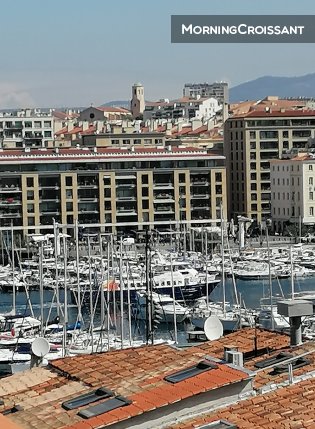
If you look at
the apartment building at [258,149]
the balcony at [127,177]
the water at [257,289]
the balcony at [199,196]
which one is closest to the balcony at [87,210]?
the balcony at [127,177]

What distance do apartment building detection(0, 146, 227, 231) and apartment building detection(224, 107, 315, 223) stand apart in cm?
499

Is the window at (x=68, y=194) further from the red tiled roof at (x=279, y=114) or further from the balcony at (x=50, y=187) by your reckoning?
the red tiled roof at (x=279, y=114)

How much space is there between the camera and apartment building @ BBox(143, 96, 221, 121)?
3103 inches

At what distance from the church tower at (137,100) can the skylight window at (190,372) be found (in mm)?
75097

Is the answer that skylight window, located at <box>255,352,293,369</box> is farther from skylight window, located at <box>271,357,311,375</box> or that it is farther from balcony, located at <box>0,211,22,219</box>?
balcony, located at <box>0,211,22,219</box>

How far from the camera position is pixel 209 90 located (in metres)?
113

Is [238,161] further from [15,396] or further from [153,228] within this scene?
[15,396]

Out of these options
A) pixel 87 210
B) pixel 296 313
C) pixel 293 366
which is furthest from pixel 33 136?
pixel 293 366

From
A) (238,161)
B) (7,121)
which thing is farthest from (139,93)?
(238,161)

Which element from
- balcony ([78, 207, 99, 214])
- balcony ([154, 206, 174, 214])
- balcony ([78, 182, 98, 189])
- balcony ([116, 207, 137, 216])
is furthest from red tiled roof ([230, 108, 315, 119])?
balcony ([78, 207, 99, 214])

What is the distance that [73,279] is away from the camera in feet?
99.7

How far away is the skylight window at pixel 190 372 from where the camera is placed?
7.95 m

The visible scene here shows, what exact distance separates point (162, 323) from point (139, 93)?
59.3 meters

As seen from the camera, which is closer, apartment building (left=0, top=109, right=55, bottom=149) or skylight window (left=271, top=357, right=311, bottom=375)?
skylight window (left=271, top=357, right=311, bottom=375)
